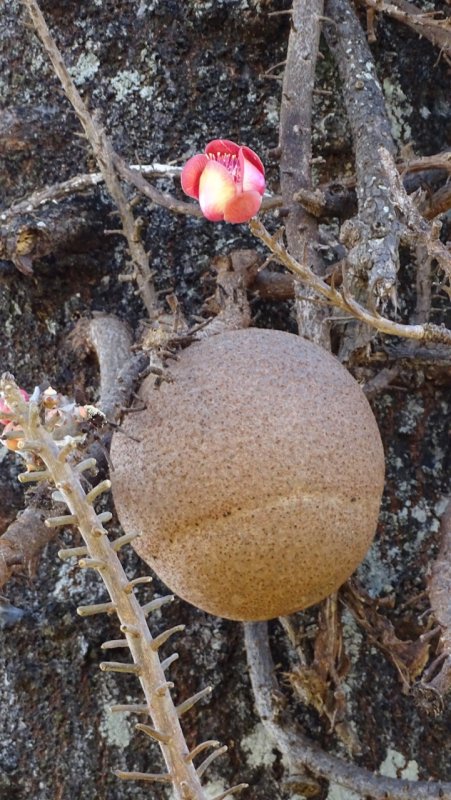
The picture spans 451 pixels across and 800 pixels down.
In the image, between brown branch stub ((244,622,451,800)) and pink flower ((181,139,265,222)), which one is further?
brown branch stub ((244,622,451,800))

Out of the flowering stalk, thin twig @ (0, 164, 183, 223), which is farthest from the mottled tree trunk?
the flowering stalk

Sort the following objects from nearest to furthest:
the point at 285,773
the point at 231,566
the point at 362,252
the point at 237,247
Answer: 1. the point at 231,566
2. the point at 362,252
3. the point at 285,773
4. the point at 237,247

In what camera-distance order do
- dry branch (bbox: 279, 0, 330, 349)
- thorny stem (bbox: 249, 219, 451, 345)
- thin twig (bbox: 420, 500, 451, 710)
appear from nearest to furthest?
1. thorny stem (bbox: 249, 219, 451, 345)
2. thin twig (bbox: 420, 500, 451, 710)
3. dry branch (bbox: 279, 0, 330, 349)

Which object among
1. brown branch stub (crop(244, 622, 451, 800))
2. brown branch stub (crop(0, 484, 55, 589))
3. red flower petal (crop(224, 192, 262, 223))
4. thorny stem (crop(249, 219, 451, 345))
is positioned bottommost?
brown branch stub (crop(244, 622, 451, 800))

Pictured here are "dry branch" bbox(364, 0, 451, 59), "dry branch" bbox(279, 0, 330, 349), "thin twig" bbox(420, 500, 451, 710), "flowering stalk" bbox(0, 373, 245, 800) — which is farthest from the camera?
"dry branch" bbox(364, 0, 451, 59)

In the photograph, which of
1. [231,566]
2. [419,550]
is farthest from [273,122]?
[231,566]

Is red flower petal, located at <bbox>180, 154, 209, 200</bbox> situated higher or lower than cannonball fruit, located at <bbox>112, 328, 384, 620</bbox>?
higher

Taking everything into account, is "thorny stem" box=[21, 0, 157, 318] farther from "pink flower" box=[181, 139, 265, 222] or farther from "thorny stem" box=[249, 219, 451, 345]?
"thorny stem" box=[249, 219, 451, 345]

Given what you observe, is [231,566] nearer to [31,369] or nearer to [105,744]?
[105,744]
